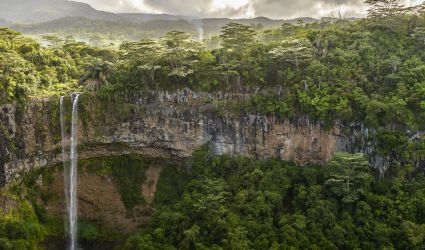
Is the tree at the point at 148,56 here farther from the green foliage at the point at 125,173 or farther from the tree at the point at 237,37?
the green foliage at the point at 125,173

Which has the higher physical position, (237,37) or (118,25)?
(118,25)

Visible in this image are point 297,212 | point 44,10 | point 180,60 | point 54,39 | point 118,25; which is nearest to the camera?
point 297,212

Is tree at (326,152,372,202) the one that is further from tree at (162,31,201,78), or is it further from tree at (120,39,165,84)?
A: tree at (120,39,165,84)

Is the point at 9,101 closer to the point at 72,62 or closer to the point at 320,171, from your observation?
the point at 72,62

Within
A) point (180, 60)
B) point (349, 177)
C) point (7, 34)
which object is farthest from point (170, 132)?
point (7, 34)

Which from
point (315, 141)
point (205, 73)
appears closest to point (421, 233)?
point (315, 141)

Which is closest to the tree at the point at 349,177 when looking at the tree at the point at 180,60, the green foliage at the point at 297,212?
the green foliage at the point at 297,212

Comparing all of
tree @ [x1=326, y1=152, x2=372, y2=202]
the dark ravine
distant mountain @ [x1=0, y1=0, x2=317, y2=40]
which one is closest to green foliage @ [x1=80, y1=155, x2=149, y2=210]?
the dark ravine

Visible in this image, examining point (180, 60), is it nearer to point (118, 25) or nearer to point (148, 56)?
point (148, 56)
